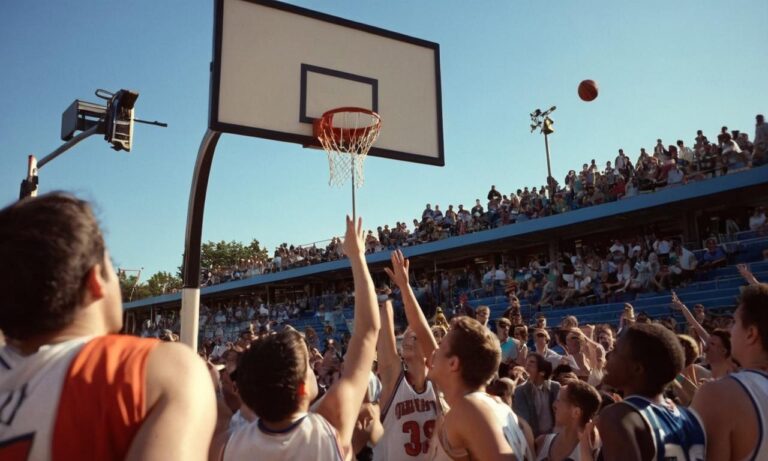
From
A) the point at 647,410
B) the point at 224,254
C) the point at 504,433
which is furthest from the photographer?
the point at 224,254

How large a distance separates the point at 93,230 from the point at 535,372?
5070 millimetres

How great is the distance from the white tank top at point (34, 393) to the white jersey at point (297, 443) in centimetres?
117

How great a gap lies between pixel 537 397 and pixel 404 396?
1897 mm

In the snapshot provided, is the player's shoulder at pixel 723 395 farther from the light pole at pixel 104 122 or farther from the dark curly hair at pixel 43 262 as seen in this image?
the light pole at pixel 104 122

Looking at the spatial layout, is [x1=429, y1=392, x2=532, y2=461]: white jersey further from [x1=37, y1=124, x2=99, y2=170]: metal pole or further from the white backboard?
[x1=37, y1=124, x2=99, y2=170]: metal pole

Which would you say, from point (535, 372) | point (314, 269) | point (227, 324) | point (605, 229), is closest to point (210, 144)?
point (535, 372)

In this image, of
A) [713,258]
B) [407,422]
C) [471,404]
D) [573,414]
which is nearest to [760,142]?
[713,258]

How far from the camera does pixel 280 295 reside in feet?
118

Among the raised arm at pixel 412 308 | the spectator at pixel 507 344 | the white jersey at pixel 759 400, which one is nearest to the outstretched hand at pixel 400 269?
the raised arm at pixel 412 308

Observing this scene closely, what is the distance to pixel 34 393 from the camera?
130cm

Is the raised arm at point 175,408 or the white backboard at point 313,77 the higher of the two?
the white backboard at point 313,77

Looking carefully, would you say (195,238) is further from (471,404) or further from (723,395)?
(723,395)

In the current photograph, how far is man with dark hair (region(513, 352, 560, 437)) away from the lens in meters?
5.53

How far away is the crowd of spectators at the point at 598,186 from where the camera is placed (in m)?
15.9
